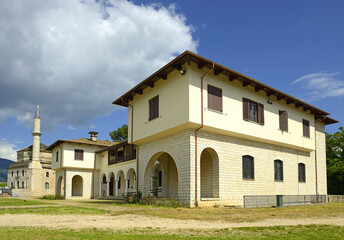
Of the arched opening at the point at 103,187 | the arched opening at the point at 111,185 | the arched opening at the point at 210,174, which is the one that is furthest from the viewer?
the arched opening at the point at 103,187

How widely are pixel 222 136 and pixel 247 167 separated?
9.34 ft

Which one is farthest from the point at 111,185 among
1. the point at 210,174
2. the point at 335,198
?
the point at 335,198

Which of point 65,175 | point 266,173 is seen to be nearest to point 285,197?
point 266,173

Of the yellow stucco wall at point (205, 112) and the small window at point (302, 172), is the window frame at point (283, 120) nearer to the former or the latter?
the yellow stucco wall at point (205, 112)

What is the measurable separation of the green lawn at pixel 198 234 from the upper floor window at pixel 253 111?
10.8 metres

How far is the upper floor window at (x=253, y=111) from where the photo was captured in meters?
19.7

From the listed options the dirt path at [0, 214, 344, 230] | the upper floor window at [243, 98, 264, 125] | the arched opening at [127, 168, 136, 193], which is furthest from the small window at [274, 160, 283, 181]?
the arched opening at [127, 168, 136, 193]

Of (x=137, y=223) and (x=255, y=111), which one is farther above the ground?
(x=255, y=111)

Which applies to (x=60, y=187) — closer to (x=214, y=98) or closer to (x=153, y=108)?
(x=153, y=108)

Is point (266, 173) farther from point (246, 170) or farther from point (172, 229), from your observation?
point (172, 229)

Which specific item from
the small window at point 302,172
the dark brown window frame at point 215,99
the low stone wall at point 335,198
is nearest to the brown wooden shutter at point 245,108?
the dark brown window frame at point 215,99

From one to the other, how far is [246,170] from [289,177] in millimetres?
4889

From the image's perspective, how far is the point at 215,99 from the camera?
18.0m

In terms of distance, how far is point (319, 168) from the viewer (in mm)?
26203
